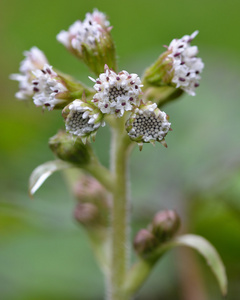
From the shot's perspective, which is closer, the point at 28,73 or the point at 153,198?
the point at 28,73

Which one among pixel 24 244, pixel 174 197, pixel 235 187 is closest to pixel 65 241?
pixel 24 244

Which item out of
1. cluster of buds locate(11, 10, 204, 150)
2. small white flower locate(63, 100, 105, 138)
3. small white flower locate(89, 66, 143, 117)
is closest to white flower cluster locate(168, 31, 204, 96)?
cluster of buds locate(11, 10, 204, 150)

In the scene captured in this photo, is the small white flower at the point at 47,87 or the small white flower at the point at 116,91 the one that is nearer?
the small white flower at the point at 116,91

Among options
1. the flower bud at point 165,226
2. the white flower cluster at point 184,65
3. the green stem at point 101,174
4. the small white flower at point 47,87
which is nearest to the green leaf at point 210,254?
the flower bud at point 165,226

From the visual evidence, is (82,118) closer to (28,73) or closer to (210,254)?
(28,73)

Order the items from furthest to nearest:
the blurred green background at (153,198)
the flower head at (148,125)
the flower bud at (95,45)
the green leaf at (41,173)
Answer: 1. the blurred green background at (153,198)
2. the flower bud at (95,45)
3. the green leaf at (41,173)
4. the flower head at (148,125)

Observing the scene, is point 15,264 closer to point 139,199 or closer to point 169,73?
point 139,199

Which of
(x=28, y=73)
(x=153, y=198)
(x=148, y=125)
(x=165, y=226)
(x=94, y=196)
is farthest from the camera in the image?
(x=153, y=198)

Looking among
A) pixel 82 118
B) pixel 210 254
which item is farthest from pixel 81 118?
pixel 210 254

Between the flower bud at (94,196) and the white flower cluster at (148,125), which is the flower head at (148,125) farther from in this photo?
the flower bud at (94,196)
